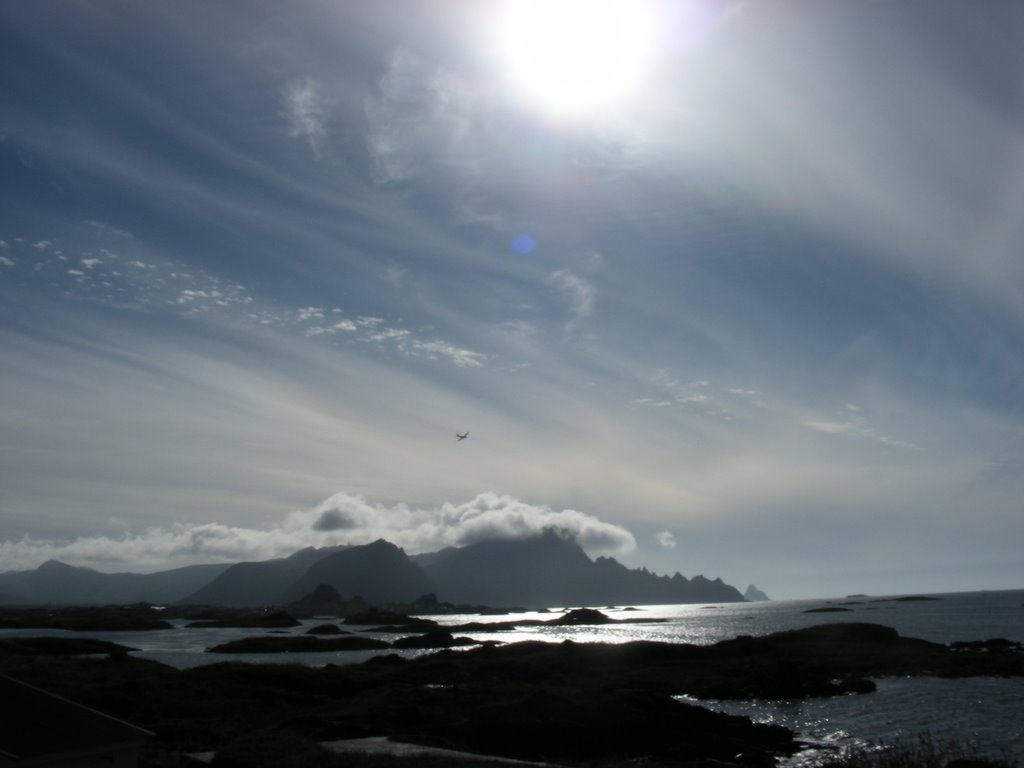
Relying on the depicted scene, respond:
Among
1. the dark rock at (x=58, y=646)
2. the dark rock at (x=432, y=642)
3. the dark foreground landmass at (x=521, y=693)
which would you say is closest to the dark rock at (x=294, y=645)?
the dark rock at (x=432, y=642)

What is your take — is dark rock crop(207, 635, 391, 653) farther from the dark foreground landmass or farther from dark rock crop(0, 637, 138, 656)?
the dark foreground landmass

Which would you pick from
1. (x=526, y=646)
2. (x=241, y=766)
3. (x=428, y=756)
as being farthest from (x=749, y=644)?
(x=241, y=766)

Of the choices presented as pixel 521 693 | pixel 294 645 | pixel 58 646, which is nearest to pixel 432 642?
pixel 294 645

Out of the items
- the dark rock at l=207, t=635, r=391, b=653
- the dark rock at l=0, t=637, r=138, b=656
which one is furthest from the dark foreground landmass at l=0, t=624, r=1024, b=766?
the dark rock at l=207, t=635, r=391, b=653

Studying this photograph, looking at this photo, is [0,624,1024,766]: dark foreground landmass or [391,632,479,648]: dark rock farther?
[391,632,479,648]: dark rock

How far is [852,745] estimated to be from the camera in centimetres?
3434

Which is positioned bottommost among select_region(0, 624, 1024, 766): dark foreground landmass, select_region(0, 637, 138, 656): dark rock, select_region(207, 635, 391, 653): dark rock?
select_region(207, 635, 391, 653): dark rock

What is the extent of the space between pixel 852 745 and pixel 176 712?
117 feet

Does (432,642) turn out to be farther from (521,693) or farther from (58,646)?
(521,693)

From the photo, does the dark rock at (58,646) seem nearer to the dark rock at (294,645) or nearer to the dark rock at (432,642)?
the dark rock at (294,645)

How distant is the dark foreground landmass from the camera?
33.5 m

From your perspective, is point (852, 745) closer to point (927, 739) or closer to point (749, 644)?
point (927, 739)

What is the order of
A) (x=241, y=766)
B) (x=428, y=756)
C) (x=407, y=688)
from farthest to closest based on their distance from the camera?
1. (x=407, y=688)
2. (x=428, y=756)
3. (x=241, y=766)

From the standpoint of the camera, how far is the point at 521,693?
45438 mm
